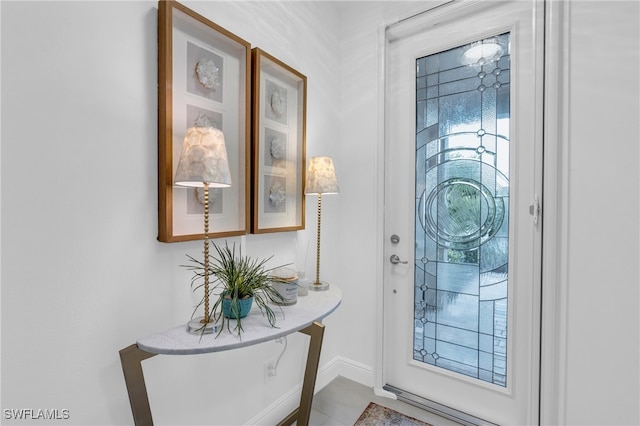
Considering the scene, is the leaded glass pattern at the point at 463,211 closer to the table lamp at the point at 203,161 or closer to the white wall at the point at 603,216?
the white wall at the point at 603,216

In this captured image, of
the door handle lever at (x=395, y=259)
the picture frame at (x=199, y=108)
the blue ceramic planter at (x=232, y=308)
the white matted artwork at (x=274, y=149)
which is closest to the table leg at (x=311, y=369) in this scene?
the blue ceramic planter at (x=232, y=308)

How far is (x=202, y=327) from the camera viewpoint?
3.64ft

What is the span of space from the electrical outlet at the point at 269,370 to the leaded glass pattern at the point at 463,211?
3.01 feet

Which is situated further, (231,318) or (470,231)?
(470,231)

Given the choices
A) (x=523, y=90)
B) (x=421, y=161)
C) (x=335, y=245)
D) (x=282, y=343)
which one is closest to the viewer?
(x=523, y=90)

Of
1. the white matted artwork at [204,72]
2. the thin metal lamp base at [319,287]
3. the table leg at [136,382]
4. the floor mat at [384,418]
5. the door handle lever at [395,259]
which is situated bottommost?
the floor mat at [384,418]

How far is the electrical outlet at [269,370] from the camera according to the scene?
66.4 inches

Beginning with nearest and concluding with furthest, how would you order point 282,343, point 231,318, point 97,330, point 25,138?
point 25,138
point 97,330
point 231,318
point 282,343

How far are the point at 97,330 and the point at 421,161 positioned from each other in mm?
1803

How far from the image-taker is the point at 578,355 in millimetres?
1488

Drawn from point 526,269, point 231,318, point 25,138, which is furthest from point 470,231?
point 25,138

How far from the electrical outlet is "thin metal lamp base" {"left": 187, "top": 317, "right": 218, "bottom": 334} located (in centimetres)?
69

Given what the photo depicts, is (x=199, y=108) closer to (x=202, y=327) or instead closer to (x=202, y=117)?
(x=202, y=117)

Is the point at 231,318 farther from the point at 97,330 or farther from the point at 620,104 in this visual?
the point at 620,104
